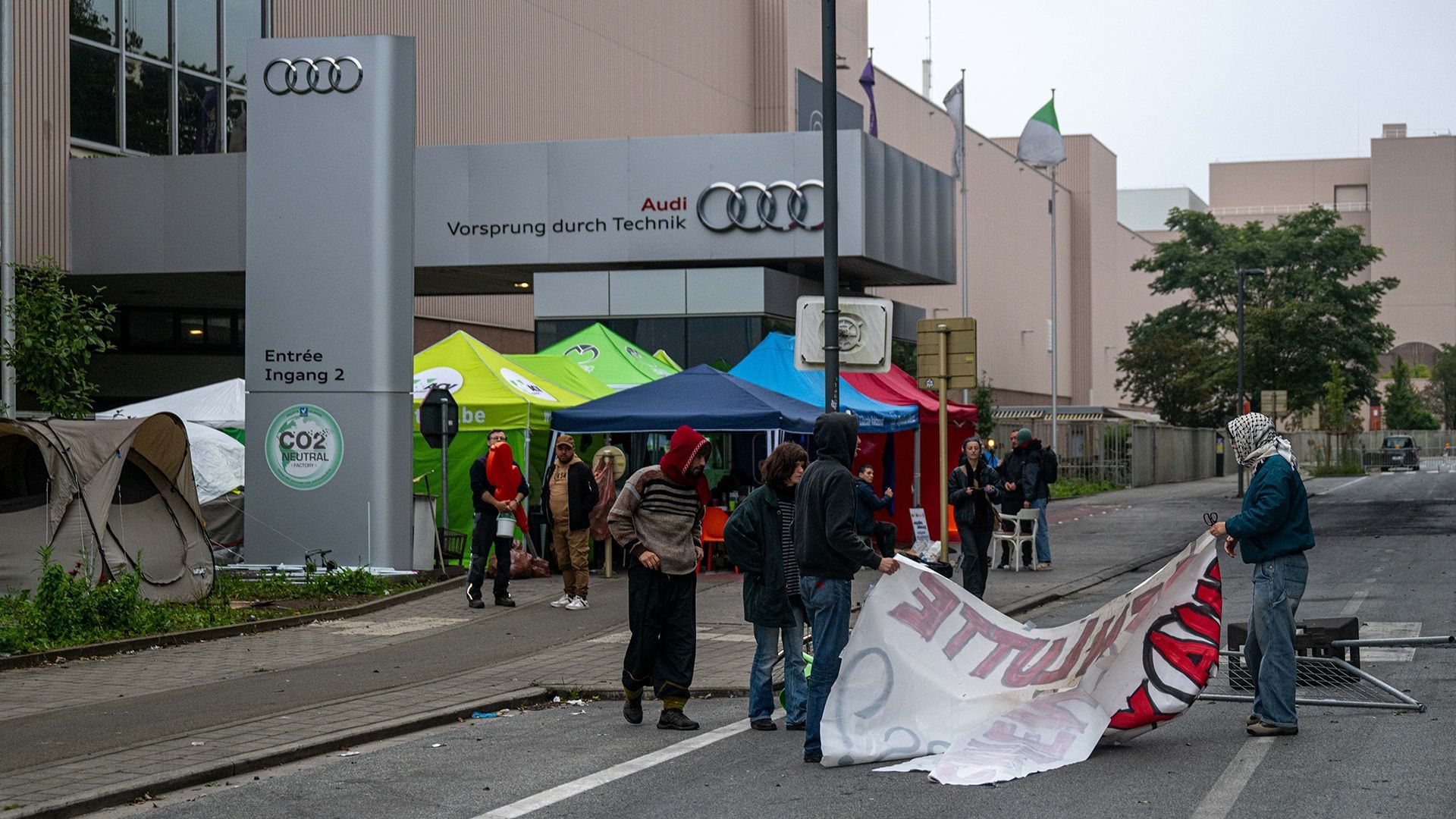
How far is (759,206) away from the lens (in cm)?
2698

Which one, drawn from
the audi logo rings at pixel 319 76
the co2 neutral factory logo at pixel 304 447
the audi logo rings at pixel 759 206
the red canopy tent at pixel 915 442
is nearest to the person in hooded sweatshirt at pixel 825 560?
the co2 neutral factory logo at pixel 304 447

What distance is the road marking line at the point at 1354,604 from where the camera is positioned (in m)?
14.7

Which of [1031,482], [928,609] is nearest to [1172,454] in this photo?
[1031,482]

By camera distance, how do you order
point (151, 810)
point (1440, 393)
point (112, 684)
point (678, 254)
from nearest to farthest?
1. point (151, 810)
2. point (112, 684)
3. point (678, 254)
4. point (1440, 393)

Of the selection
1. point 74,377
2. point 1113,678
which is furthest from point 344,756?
point 74,377

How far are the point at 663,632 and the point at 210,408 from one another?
54.5 ft

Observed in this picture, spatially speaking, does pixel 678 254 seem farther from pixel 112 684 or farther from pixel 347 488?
pixel 112 684

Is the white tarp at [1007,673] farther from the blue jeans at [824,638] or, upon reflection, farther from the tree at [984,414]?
the tree at [984,414]

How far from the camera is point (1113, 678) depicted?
8258 millimetres

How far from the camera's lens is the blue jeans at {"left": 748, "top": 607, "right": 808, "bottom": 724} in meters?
9.11

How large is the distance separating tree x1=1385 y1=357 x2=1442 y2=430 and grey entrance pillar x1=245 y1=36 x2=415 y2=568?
364 ft

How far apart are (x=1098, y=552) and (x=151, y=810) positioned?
19.2 m

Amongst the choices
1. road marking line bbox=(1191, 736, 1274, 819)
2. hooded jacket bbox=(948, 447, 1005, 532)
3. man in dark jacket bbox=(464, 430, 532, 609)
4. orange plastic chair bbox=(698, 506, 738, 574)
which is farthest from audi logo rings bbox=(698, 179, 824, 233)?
road marking line bbox=(1191, 736, 1274, 819)

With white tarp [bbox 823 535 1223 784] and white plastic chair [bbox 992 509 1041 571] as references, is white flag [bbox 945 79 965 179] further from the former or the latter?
white tarp [bbox 823 535 1223 784]
